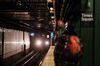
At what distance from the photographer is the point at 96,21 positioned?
15.6 feet

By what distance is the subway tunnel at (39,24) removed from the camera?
4964 millimetres

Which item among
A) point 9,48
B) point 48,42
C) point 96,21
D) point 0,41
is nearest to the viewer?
point 96,21

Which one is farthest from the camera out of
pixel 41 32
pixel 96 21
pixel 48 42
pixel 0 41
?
pixel 48 42

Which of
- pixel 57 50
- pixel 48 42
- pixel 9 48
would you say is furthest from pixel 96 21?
pixel 48 42

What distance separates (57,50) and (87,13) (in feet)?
3.24

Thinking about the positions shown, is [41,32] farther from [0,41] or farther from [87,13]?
[87,13]

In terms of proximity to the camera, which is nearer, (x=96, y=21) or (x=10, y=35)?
(x=96, y=21)

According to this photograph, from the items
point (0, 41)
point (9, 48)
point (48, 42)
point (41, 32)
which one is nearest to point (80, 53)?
point (0, 41)

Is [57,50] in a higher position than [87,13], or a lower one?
lower

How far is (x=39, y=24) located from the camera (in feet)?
103

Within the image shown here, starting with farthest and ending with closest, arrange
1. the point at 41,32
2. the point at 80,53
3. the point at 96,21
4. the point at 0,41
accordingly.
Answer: the point at 41,32, the point at 0,41, the point at 96,21, the point at 80,53

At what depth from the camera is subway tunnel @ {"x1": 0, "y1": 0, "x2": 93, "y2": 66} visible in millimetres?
4964

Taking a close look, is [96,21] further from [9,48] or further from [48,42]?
[48,42]

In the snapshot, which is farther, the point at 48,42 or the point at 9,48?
the point at 48,42
